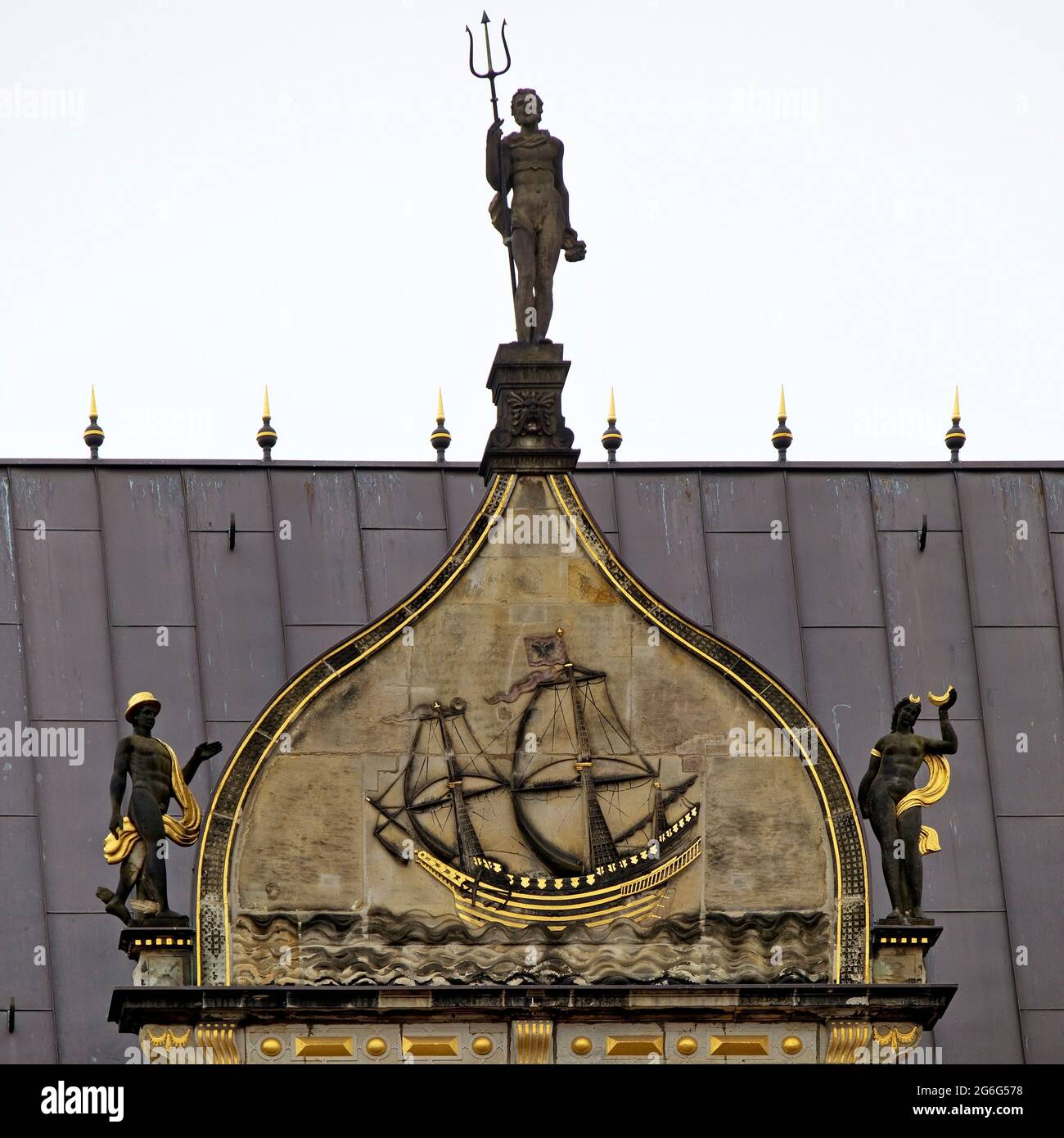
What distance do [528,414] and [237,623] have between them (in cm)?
889

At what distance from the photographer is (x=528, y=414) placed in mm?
44094

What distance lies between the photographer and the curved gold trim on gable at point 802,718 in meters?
42.2

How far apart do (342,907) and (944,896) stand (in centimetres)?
1040

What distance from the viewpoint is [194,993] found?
4144 centimetres

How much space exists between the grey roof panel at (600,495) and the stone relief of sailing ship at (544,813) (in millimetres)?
10482

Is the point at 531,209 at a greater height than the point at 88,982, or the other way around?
the point at 531,209

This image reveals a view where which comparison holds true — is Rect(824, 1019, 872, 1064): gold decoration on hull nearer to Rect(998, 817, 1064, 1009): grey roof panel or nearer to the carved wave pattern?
the carved wave pattern

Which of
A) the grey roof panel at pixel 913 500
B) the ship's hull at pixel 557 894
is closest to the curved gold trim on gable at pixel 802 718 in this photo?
the ship's hull at pixel 557 894

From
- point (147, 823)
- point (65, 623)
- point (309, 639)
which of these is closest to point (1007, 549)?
point (309, 639)

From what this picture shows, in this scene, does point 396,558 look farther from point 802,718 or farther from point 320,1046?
point 320,1046

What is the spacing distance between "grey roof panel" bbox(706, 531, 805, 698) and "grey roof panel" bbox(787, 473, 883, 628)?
8.1 inches

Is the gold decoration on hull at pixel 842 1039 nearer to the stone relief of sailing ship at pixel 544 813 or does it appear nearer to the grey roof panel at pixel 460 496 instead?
the stone relief of sailing ship at pixel 544 813

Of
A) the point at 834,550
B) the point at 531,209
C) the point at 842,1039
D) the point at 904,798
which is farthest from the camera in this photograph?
the point at 834,550
